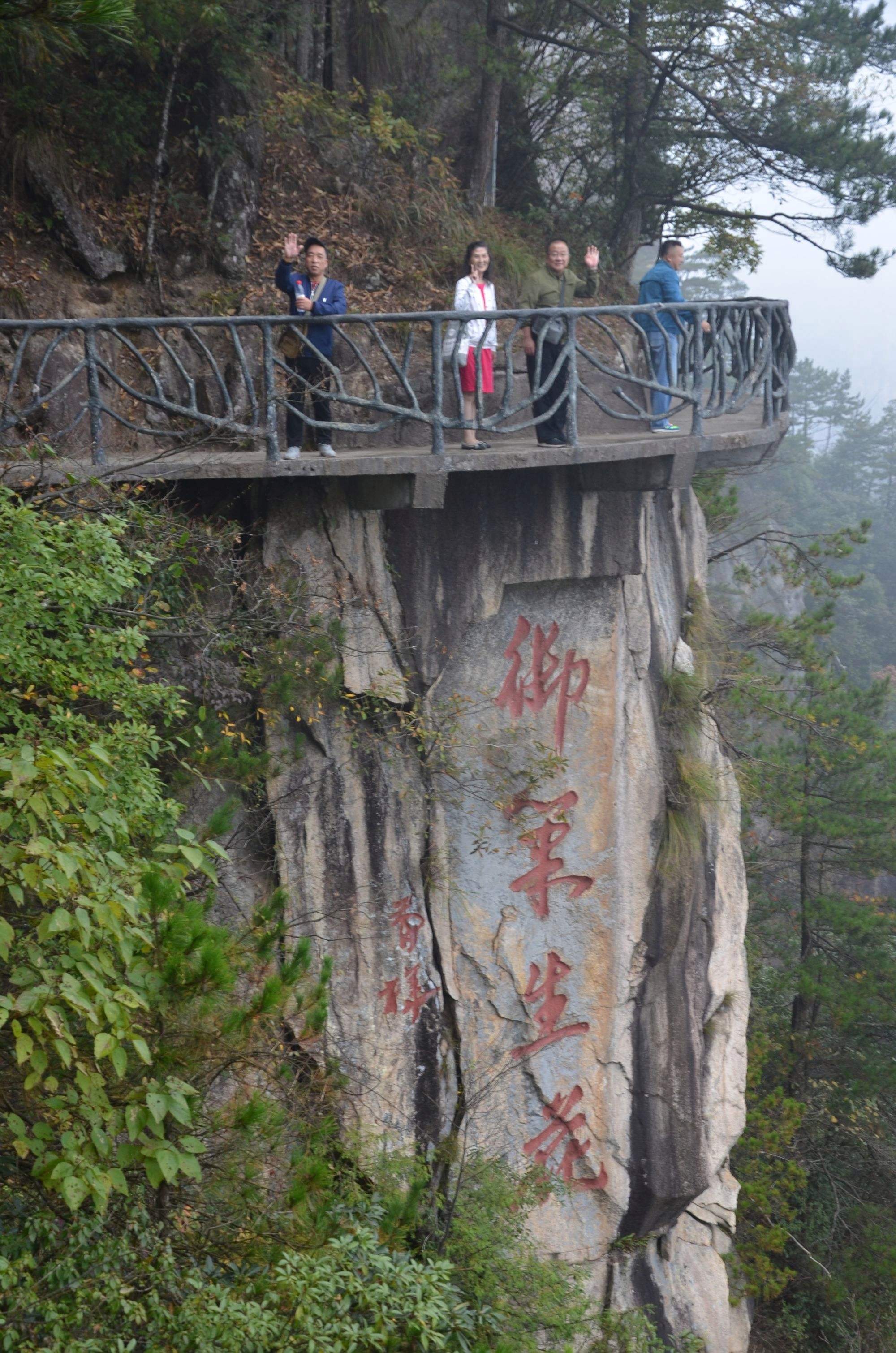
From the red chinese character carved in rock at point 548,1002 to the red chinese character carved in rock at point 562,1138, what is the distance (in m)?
0.40

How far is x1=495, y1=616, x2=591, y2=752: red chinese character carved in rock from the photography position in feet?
24.4

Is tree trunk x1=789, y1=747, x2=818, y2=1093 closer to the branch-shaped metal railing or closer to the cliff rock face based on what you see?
the cliff rock face

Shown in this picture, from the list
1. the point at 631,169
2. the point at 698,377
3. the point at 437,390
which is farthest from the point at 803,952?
the point at 437,390

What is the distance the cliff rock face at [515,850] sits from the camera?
6734 millimetres

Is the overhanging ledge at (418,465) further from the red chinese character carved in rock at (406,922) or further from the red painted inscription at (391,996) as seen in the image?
the red painted inscription at (391,996)

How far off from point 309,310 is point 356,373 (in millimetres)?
1332

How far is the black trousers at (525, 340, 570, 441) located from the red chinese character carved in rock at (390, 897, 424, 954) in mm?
3142

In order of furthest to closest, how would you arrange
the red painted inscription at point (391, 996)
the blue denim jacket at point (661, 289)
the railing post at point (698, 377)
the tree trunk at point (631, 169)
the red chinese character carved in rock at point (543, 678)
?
the tree trunk at point (631, 169), the red chinese character carved in rock at point (543, 678), the blue denim jacket at point (661, 289), the red painted inscription at point (391, 996), the railing post at point (698, 377)

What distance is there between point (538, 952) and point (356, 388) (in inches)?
163

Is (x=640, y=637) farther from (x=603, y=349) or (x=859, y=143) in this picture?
(x=859, y=143)

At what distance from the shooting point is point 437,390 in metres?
5.71

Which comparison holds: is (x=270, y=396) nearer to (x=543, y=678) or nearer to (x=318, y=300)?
(x=318, y=300)

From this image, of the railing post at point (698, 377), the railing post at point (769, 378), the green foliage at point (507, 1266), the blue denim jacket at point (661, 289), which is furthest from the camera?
the railing post at point (769, 378)

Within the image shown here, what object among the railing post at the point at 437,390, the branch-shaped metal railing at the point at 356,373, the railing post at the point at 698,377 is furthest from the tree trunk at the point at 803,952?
the railing post at the point at 437,390
